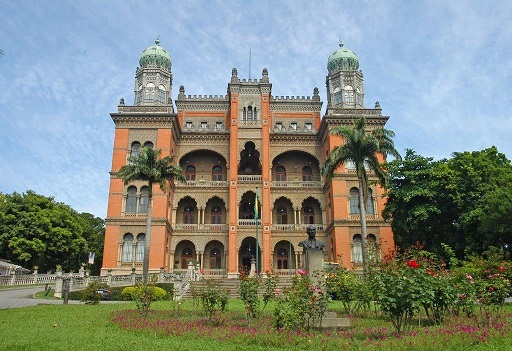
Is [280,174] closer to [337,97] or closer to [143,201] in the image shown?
[337,97]

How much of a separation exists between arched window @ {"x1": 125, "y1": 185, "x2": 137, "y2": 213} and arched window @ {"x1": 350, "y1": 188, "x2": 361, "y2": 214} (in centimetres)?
1943

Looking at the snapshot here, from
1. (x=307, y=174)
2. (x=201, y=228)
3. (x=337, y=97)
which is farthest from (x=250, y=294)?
(x=337, y=97)

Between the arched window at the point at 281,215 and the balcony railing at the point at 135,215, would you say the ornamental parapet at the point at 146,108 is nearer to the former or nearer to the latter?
the balcony railing at the point at 135,215

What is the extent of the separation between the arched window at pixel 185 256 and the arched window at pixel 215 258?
2.02m

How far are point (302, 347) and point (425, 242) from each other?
88.8 feet

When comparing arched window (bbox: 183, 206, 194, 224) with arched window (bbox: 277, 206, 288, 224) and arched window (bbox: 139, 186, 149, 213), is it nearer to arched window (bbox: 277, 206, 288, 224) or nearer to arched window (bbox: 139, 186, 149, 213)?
arched window (bbox: 139, 186, 149, 213)

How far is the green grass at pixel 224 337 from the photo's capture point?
950cm

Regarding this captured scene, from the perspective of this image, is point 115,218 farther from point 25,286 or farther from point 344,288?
point 344,288

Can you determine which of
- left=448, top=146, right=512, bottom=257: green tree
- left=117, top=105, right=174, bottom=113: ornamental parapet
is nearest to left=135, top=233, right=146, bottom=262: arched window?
left=117, top=105, right=174, bottom=113: ornamental parapet

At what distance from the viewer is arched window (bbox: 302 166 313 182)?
46.8m

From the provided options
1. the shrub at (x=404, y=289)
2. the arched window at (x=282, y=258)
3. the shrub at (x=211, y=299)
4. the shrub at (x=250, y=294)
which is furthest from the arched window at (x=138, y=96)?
the shrub at (x=404, y=289)

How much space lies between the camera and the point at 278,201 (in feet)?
150

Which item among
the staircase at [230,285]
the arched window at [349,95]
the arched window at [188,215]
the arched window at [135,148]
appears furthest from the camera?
the arched window at [349,95]

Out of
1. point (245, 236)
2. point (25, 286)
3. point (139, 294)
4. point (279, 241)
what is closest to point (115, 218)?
point (25, 286)
